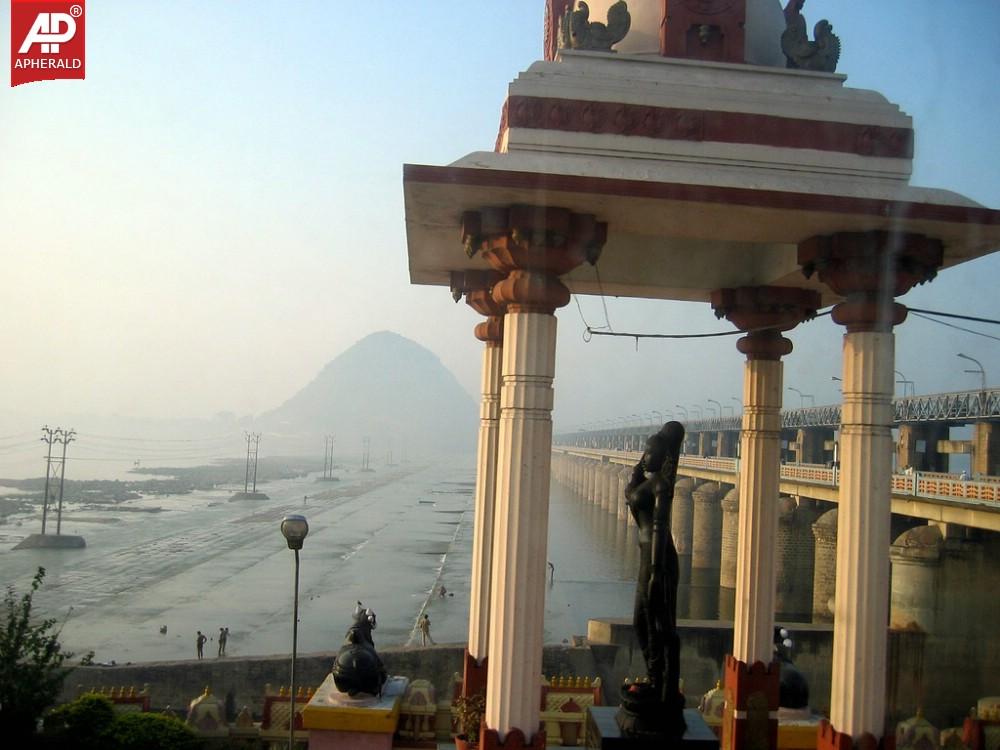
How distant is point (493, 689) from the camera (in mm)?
7449

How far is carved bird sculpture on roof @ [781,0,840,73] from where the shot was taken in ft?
29.1

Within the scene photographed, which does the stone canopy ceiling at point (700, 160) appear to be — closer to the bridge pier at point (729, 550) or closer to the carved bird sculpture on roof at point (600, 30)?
the carved bird sculpture on roof at point (600, 30)

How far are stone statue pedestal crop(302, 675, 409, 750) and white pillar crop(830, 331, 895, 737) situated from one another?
513 cm

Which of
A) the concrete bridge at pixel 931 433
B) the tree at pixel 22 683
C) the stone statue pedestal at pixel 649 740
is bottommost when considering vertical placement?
the tree at pixel 22 683

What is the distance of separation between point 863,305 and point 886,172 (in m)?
1.35

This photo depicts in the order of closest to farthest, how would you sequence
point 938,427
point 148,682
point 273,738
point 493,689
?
point 493,689, point 273,738, point 148,682, point 938,427

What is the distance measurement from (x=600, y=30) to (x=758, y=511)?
6.17 meters

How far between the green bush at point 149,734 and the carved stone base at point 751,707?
6.59 m

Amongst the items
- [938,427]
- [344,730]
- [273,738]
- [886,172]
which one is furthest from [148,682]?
[938,427]

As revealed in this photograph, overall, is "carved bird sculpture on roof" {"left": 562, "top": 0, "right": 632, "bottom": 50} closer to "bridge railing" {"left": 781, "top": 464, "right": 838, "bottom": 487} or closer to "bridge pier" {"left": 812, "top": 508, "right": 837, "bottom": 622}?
"bridge pier" {"left": 812, "top": 508, "right": 837, "bottom": 622}

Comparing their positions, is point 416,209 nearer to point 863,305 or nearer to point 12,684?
point 863,305

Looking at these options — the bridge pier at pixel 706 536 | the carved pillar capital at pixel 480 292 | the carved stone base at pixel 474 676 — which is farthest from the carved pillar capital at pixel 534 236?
the bridge pier at pixel 706 536

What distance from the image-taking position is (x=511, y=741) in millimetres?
7332

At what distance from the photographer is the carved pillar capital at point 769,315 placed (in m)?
10.9
